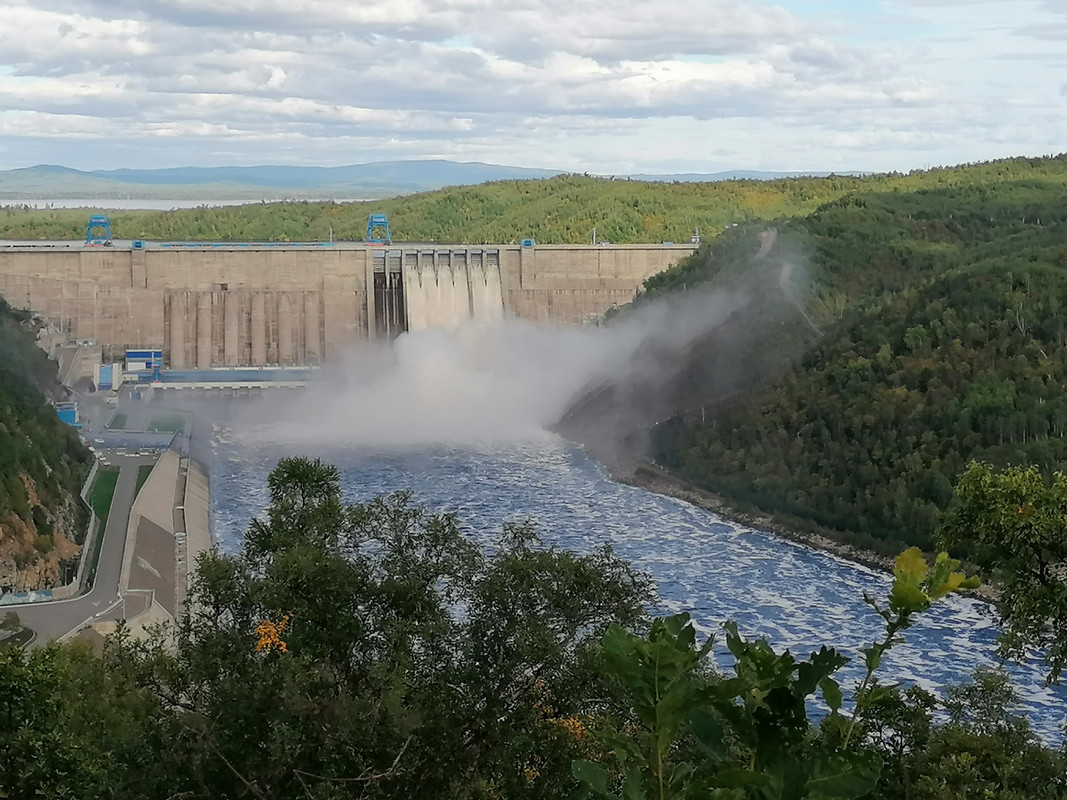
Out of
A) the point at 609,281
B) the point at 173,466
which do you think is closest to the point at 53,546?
the point at 173,466

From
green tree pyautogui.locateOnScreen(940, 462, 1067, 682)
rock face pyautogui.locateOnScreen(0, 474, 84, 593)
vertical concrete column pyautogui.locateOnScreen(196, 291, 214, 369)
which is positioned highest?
green tree pyautogui.locateOnScreen(940, 462, 1067, 682)

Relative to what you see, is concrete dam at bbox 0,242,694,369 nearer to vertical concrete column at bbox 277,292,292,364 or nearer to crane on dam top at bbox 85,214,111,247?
vertical concrete column at bbox 277,292,292,364

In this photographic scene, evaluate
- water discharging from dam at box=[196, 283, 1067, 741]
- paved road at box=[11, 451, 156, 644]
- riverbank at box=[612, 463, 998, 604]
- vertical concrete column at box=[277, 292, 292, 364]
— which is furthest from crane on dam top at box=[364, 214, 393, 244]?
paved road at box=[11, 451, 156, 644]

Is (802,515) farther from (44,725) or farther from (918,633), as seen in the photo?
(44,725)

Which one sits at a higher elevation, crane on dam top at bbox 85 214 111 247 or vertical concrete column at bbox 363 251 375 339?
crane on dam top at bbox 85 214 111 247

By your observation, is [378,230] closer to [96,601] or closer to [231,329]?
[231,329]

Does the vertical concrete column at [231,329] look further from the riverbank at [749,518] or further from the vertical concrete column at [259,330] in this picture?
the riverbank at [749,518]

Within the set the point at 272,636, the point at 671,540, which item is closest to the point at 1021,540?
the point at 272,636
